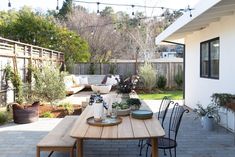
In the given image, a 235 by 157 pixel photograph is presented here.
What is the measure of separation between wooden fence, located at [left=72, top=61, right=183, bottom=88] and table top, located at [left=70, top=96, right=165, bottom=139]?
12753 millimetres

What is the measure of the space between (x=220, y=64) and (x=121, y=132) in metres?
4.65

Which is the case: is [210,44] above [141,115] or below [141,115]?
above

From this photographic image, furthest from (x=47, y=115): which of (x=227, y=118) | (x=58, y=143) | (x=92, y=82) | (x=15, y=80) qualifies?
(x=92, y=82)

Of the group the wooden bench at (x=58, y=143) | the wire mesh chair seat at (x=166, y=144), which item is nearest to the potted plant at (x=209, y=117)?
the wire mesh chair seat at (x=166, y=144)

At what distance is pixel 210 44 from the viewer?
320 inches

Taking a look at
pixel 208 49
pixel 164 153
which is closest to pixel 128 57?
pixel 208 49

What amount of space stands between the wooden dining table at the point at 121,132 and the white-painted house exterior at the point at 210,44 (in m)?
2.61

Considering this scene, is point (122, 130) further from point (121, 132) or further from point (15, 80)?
point (15, 80)

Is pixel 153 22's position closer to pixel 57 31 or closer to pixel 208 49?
pixel 57 31

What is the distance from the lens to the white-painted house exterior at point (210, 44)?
600 centimetres

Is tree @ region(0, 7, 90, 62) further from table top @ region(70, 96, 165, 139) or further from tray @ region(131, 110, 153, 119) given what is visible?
table top @ region(70, 96, 165, 139)

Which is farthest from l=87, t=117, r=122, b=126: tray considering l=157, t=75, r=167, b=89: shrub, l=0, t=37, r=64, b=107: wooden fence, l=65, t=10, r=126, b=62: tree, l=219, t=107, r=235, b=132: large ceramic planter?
l=65, t=10, r=126, b=62: tree

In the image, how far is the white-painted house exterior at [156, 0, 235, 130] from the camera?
19.7ft

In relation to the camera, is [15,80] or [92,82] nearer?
[15,80]
